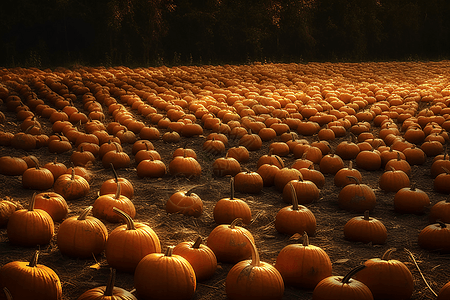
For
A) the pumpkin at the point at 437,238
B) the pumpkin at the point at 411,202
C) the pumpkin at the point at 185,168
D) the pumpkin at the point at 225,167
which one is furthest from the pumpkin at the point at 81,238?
the pumpkin at the point at 411,202

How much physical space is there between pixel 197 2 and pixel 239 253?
91.9ft

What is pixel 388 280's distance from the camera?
10.9ft

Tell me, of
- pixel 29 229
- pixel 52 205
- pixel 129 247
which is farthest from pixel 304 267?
pixel 52 205

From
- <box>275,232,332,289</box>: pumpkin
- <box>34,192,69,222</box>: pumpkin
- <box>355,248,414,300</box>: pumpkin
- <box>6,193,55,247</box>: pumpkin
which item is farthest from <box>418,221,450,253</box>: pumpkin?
<box>34,192,69,222</box>: pumpkin

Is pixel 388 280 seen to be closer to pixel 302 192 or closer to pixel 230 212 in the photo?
pixel 230 212

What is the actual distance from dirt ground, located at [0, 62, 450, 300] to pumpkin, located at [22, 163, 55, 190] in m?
0.13

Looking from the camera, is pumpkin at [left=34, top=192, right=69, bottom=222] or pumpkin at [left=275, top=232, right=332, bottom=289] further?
pumpkin at [left=34, top=192, right=69, bottom=222]

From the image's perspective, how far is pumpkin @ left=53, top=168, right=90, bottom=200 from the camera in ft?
17.7

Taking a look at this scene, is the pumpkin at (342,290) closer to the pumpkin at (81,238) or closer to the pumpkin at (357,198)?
the pumpkin at (81,238)

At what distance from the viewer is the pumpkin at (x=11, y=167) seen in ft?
20.4

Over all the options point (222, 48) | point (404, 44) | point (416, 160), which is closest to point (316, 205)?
point (416, 160)

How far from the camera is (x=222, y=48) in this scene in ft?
99.5

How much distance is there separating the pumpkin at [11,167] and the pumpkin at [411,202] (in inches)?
202

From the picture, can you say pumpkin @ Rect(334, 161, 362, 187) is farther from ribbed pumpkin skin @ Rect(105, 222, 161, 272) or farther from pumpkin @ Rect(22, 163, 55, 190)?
pumpkin @ Rect(22, 163, 55, 190)
